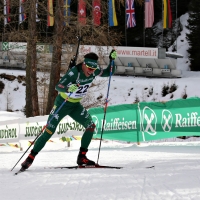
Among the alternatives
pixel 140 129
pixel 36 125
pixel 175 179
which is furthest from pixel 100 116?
pixel 175 179

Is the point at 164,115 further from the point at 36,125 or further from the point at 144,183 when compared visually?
the point at 144,183

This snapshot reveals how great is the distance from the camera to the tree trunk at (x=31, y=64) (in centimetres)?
1612

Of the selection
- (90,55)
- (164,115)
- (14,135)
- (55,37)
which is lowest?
(14,135)

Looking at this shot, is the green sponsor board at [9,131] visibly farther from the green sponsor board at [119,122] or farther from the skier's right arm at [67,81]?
the skier's right arm at [67,81]

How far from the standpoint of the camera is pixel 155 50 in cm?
3891

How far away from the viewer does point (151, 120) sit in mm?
11062

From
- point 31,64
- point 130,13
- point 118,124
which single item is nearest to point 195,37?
point 130,13

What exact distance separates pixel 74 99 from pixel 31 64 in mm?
10114

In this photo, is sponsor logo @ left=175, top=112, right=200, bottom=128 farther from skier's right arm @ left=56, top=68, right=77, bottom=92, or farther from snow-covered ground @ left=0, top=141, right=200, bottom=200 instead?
skier's right arm @ left=56, top=68, right=77, bottom=92

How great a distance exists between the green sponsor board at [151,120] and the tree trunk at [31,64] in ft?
17.5

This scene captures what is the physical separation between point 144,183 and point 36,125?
8733 mm

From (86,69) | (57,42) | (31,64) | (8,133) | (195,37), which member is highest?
(195,37)

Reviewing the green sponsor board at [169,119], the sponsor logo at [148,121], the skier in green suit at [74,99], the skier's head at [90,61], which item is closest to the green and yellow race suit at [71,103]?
the skier in green suit at [74,99]

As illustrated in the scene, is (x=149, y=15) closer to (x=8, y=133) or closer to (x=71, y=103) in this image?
(x=8, y=133)
